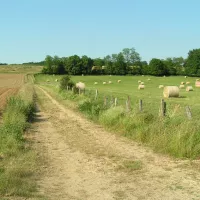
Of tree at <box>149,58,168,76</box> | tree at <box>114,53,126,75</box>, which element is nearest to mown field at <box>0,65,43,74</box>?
tree at <box>114,53,126,75</box>

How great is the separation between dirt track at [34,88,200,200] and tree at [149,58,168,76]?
103449mm

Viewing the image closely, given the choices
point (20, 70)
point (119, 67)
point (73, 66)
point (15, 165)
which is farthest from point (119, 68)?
point (15, 165)

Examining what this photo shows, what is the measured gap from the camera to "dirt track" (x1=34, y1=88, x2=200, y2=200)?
723 centimetres

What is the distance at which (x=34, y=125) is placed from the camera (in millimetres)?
17234

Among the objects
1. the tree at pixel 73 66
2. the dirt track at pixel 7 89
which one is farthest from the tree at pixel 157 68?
the dirt track at pixel 7 89

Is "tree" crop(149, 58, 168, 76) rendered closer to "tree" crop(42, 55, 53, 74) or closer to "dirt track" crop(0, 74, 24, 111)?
"tree" crop(42, 55, 53, 74)

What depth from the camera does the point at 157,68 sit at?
4557 inches

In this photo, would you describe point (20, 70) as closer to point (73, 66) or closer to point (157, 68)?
point (73, 66)

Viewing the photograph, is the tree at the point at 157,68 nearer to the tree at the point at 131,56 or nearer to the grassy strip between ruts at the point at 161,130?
the tree at the point at 131,56

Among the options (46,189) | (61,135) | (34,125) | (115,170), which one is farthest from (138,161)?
(34,125)

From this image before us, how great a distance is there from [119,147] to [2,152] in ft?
12.1

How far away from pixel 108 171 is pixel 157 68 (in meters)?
109

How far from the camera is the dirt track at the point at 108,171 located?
7230 millimetres

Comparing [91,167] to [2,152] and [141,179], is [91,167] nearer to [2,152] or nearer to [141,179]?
[141,179]
